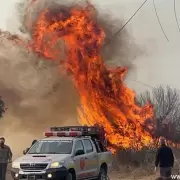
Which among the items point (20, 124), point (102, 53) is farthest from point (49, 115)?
point (102, 53)

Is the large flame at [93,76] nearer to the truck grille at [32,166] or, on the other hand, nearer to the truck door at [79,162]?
the truck door at [79,162]

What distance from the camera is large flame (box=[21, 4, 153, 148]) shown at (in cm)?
2800

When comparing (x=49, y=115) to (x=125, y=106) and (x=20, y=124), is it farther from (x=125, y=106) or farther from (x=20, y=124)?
(x=125, y=106)

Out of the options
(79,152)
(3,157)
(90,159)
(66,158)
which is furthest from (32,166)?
(3,157)

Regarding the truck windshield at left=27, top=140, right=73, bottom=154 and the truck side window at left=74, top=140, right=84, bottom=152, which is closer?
the truck windshield at left=27, top=140, right=73, bottom=154

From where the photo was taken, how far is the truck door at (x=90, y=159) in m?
16.9

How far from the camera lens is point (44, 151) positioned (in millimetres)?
16500

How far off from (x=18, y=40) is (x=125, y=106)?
9.53m

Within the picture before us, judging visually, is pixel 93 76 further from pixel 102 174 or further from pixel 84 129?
pixel 102 174

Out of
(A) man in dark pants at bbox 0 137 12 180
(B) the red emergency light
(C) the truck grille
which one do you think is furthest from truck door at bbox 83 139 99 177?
(A) man in dark pants at bbox 0 137 12 180

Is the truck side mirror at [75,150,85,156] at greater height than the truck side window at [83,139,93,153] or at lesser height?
lesser

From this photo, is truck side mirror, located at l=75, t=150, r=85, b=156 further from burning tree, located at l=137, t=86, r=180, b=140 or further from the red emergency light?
burning tree, located at l=137, t=86, r=180, b=140

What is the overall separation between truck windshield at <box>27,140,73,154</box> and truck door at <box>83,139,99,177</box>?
3.01 feet

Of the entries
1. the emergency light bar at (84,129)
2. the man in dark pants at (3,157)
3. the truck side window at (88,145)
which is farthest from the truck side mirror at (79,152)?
the man in dark pants at (3,157)
